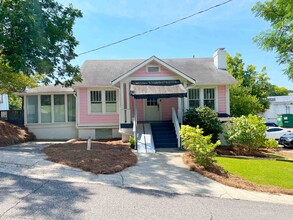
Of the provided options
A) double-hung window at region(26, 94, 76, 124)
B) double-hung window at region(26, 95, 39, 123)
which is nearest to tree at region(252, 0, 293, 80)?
double-hung window at region(26, 94, 76, 124)

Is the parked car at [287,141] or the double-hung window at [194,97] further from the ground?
the double-hung window at [194,97]

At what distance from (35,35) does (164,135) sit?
27.4 ft

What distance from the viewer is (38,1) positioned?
11406mm

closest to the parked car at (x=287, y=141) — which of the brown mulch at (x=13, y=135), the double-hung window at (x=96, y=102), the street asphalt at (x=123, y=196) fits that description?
the street asphalt at (x=123, y=196)

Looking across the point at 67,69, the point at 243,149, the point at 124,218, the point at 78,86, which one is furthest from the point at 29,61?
the point at 243,149

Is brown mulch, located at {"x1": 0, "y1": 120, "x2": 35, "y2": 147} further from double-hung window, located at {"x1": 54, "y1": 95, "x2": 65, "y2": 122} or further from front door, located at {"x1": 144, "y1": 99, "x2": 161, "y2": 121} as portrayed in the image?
front door, located at {"x1": 144, "y1": 99, "x2": 161, "y2": 121}

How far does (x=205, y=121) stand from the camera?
1300 centimetres

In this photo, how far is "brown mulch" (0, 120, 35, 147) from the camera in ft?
43.9

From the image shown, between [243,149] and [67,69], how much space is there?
11125 mm

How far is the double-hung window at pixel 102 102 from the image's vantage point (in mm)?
16406

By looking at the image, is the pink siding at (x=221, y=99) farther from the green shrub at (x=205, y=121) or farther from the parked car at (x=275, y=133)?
the parked car at (x=275, y=133)

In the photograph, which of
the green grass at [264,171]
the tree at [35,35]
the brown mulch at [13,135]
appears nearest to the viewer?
the green grass at [264,171]

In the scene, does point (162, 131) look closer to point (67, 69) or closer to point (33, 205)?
point (67, 69)

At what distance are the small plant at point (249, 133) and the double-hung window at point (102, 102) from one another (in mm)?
8079
